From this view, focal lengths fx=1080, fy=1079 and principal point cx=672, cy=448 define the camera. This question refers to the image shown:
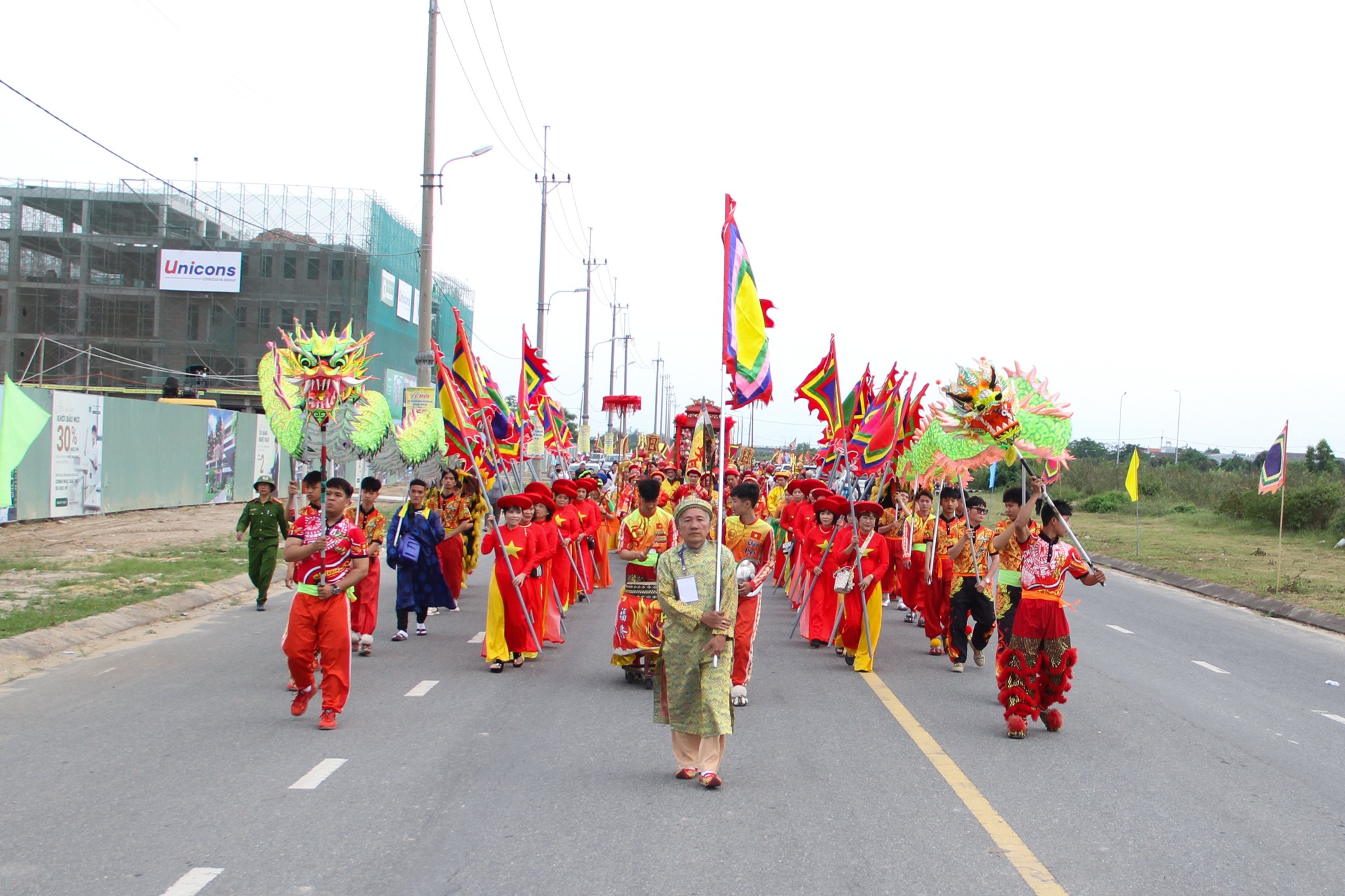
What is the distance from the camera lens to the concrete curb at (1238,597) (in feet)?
45.4

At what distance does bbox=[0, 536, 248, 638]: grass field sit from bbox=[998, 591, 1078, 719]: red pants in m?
7.86

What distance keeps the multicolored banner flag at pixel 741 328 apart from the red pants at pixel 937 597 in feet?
14.0

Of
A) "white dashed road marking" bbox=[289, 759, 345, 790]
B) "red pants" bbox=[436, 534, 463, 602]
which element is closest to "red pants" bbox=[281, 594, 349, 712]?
"white dashed road marking" bbox=[289, 759, 345, 790]

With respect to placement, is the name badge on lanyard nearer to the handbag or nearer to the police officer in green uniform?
the handbag

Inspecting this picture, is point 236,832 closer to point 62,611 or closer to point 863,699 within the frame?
point 863,699

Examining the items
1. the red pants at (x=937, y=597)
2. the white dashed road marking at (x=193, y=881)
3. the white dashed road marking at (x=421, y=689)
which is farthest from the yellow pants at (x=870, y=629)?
the white dashed road marking at (x=193, y=881)

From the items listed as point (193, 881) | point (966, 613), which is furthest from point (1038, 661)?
point (193, 881)

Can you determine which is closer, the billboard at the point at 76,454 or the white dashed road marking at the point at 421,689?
the white dashed road marking at the point at 421,689

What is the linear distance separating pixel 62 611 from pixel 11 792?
18.3 ft

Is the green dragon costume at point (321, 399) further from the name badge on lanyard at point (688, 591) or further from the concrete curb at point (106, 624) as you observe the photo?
the name badge on lanyard at point (688, 591)

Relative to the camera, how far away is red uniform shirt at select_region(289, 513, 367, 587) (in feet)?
22.1

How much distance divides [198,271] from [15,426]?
43.2 meters

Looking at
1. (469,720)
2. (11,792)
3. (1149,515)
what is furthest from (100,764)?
(1149,515)

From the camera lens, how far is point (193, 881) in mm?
4062
